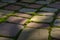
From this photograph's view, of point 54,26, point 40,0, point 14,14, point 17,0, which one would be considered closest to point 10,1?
point 17,0

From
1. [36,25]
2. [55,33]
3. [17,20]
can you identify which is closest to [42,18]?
[36,25]

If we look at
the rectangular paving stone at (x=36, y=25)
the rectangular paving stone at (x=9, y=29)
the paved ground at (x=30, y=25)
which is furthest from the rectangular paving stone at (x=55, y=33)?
the rectangular paving stone at (x=9, y=29)

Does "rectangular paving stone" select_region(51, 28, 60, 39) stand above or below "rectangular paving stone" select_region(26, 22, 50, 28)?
below

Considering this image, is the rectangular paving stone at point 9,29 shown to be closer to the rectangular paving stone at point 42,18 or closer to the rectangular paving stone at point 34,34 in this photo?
the rectangular paving stone at point 34,34

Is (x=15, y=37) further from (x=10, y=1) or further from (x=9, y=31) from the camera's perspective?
(x=10, y=1)

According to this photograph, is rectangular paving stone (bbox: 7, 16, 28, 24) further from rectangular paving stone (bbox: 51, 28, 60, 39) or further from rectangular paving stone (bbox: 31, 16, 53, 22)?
rectangular paving stone (bbox: 51, 28, 60, 39)

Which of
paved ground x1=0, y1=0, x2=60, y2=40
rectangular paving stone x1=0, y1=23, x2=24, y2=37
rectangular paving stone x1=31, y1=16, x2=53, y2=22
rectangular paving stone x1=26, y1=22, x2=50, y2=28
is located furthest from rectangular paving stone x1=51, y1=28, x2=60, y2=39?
rectangular paving stone x1=0, y1=23, x2=24, y2=37
